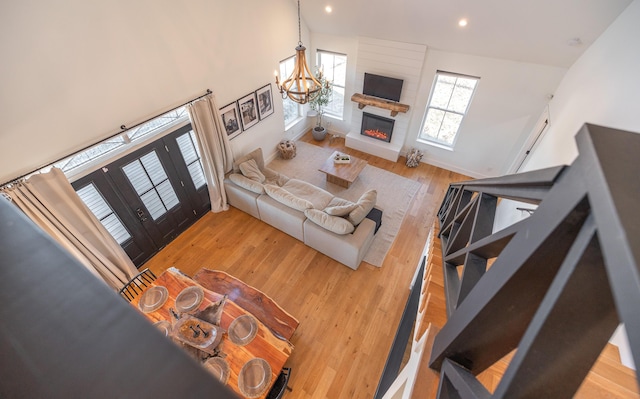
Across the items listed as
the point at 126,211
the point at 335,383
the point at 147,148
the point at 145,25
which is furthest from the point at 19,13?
the point at 335,383

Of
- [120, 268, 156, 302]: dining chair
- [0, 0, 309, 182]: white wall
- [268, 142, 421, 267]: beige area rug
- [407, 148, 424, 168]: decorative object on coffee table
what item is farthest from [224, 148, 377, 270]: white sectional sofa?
[407, 148, 424, 168]: decorative object on coffee table

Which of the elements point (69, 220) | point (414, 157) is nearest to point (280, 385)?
point (69, 220)

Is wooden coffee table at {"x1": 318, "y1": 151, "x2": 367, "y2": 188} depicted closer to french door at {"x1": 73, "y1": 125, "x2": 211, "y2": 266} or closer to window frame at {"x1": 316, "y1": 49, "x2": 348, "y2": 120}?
window frame at {"x1": 316, "y1": 49, "x2": 348, "y2": 120}

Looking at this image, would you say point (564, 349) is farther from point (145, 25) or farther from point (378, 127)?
point (378, 127)

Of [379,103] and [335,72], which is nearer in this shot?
[379,103]

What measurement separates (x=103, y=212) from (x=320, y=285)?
293 centimetres

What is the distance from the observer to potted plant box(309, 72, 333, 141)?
20.4 feet

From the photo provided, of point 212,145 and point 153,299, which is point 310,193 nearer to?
point 212,145

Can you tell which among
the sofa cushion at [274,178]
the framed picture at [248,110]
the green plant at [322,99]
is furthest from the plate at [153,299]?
the green plant at [322,99]

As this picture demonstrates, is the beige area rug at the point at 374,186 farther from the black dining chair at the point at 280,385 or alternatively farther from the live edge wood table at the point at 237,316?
the black dining chair at the point at 280,385

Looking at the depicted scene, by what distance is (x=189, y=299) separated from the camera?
9.04 ft

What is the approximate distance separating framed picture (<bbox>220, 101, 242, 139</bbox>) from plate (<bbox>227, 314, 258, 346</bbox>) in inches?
124

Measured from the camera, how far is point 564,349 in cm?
40

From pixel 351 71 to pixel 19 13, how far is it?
5.09 m
